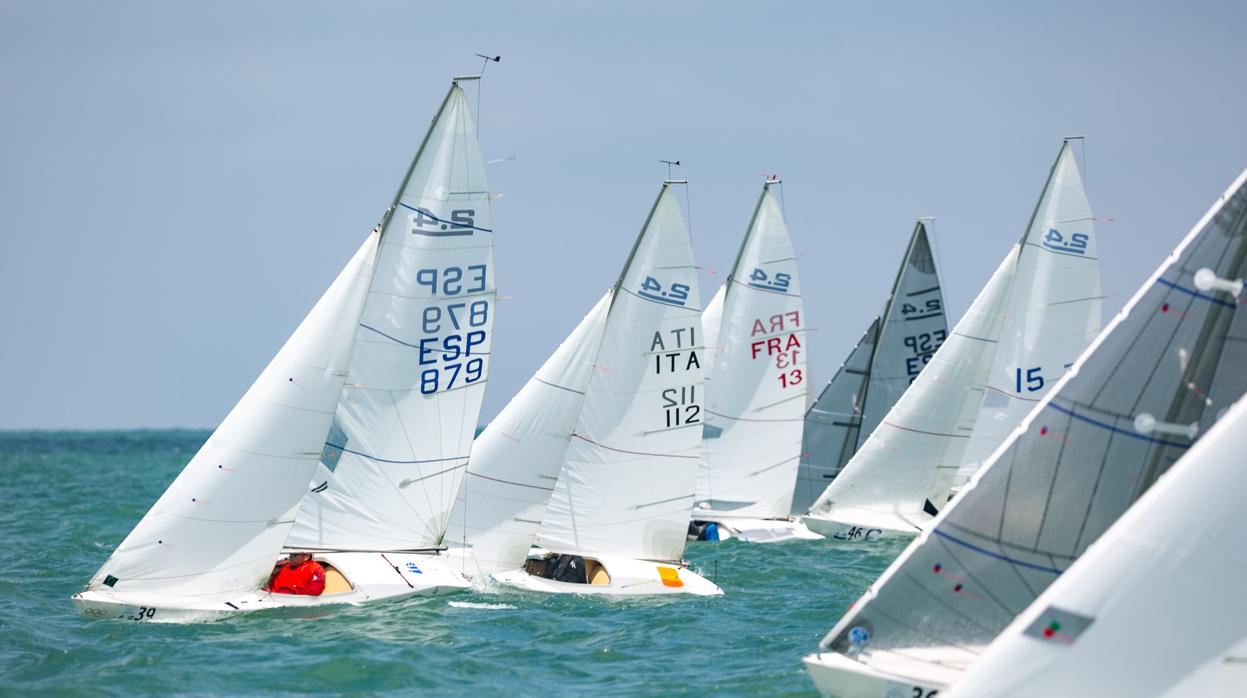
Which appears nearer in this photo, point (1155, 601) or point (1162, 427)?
point (1155, 601)

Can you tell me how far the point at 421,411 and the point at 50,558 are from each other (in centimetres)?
861

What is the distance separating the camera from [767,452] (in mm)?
26250

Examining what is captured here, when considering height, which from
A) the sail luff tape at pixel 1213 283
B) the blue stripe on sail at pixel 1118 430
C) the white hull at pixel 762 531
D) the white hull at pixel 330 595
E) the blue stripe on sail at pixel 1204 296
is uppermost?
the sail luff tape at pixel 1213 283

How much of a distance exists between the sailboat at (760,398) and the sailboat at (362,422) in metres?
9.50

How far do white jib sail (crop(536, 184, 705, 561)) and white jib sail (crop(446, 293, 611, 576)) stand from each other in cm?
35

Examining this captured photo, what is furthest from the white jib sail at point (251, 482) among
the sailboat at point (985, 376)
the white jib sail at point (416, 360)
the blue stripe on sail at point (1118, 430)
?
the sailboat at point (985, 376)

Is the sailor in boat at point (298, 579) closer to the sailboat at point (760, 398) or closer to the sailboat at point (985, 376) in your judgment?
the sailboat at point (760, 398)

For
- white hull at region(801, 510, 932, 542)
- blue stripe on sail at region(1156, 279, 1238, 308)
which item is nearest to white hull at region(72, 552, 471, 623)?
blue stripe on sail at region(1156, 279, 1238, 308)

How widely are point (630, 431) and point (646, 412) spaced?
14.2 inches

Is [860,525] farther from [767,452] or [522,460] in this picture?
[522,460]

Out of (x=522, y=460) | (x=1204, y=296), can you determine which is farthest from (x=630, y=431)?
(x=1204, y=296)

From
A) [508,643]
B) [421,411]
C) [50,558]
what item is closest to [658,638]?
[508,643]

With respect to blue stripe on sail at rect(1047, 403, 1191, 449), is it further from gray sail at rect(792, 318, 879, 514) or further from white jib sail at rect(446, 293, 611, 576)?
gray sail at rect(792, 318, 879, 514)

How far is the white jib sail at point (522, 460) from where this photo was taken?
18.7 meters
